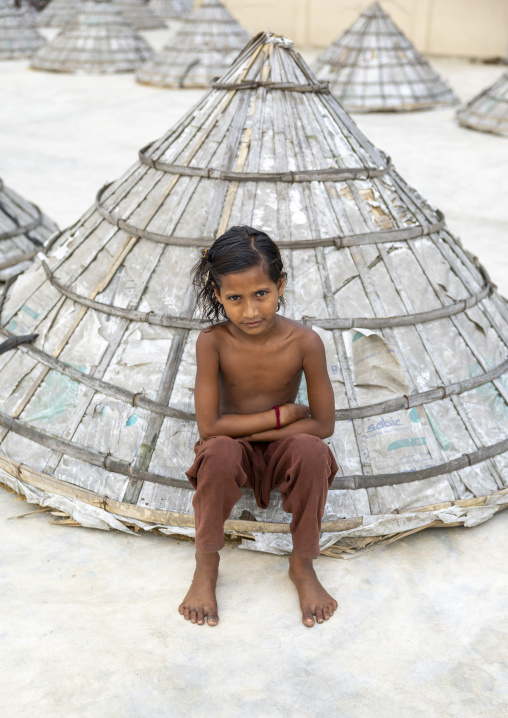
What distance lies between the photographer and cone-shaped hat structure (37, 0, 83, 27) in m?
18.7

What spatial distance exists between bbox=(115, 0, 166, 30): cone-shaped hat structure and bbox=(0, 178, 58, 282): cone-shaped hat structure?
1508 centimetres

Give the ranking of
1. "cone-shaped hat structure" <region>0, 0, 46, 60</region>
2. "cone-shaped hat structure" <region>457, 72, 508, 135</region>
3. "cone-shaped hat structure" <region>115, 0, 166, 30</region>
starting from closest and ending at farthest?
"cone-shaped hat structure" <region>457, 72, 508, 135</region> → "cone-shaped hat structure" <region>0, 0, 46, 60</region> → "cone-shaped hat structure" <region>115, 0, 166, 30</region>

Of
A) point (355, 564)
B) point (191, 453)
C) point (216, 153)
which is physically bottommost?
point (355, 564)

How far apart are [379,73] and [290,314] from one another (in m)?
8.93

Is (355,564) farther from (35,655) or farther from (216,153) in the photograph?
(216,153)

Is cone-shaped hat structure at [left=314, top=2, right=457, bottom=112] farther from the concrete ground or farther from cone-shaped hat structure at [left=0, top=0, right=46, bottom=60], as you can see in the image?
the concrete ground

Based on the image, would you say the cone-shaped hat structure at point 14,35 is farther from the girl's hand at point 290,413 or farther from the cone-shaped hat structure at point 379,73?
the girl's hand at point 290,413

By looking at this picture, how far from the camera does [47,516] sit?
2580mm

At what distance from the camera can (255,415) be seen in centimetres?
219

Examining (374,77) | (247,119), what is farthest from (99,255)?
(374,77)

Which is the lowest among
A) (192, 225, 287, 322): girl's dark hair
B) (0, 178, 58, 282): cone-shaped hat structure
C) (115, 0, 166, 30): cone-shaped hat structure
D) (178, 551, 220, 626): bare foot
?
(178, 551, 220, 626): bare foot

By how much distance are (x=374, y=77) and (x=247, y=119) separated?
327 inches

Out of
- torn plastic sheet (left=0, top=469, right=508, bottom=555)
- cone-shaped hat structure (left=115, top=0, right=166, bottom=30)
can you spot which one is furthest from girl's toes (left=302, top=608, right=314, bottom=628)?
cone-shaped hat structure (left=115, top=0, right=166, bottom=30)

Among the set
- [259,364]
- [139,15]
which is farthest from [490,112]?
[139,15]
